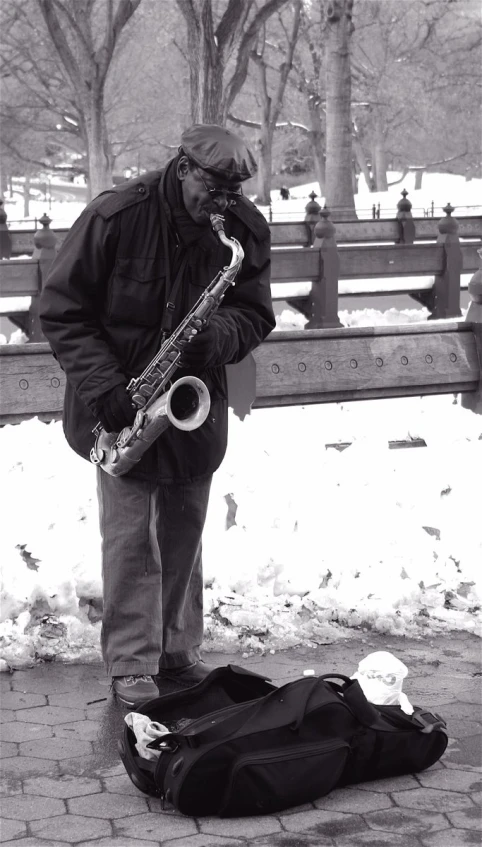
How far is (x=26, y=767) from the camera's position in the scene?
3363 mm

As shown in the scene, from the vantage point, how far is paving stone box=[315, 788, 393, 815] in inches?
123

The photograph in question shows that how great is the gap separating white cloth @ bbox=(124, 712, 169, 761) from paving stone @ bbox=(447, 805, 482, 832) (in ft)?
2.73

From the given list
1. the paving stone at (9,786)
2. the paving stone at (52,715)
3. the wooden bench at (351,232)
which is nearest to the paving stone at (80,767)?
the paving stone at (9,786)

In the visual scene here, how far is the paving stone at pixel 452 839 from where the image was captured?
2.92 metres

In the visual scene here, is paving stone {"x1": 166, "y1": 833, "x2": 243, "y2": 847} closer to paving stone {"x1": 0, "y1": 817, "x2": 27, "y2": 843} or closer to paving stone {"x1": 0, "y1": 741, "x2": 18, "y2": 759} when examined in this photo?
paving stone {"x1": 0, "y1": 817, "x2": 27, "y2": 843}

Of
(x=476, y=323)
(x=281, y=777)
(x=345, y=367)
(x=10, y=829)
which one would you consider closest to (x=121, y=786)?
(x=10, y=829)

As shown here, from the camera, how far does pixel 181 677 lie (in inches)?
160

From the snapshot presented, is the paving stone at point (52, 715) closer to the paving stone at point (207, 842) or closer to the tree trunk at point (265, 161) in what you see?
the paving stone at point (207, 842)

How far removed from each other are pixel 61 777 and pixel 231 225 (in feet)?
6.20

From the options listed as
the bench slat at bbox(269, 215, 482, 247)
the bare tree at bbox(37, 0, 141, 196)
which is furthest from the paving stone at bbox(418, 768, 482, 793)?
the bare tree at bbox(37, 0, 141, 196)

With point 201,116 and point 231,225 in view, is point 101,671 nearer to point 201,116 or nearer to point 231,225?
point 231,225

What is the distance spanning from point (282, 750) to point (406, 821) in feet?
1.27

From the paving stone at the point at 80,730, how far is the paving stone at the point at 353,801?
83 cm

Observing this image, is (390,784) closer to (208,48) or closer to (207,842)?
(207,842)
